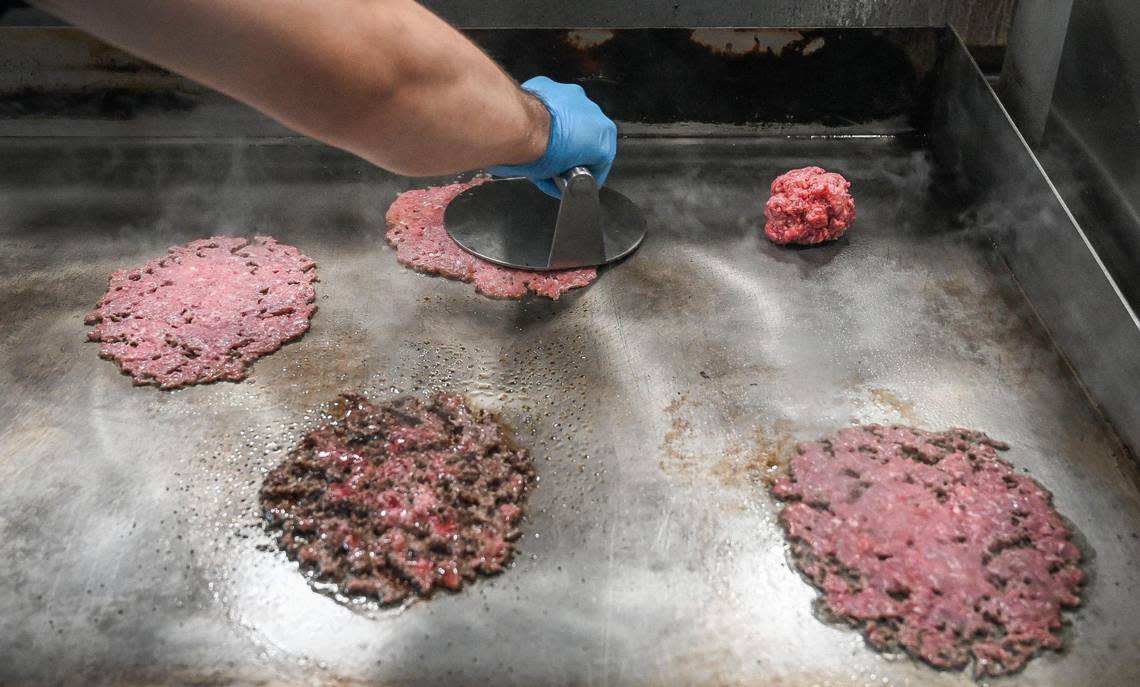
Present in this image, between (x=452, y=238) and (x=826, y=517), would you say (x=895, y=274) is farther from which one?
(x=452, y=238)

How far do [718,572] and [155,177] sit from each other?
7.72 ft

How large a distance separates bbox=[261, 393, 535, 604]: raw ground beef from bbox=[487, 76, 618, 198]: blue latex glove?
757 millimetres

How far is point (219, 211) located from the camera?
305 cm

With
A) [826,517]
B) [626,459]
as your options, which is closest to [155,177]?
[626,459]

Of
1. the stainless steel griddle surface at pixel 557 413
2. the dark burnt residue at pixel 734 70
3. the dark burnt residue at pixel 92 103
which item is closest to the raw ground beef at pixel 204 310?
the stainless steel griddle surface at pixel 557 413

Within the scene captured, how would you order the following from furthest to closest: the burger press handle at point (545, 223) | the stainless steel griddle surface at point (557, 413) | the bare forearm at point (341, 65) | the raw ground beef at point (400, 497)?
the burger press handle at point (545, 223) < the raw ground beef at point (400, 497) < the stainless steel griddle surface at point (557, 413) < the bare forearm at point (341, 65)

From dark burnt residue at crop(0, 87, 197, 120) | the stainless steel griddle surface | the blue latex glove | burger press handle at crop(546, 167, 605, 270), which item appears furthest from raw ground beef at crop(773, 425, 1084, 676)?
dark burnt residue at crop(0, 87, 197, 120)

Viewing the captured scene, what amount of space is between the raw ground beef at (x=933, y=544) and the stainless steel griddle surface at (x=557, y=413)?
0.05 m

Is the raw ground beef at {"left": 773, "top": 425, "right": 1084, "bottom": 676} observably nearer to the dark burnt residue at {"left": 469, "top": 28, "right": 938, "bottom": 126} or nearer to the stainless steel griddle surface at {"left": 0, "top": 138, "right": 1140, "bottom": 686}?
the stainless steel griddle surface at {"left": 0, "top": 138, "right": 1140, "bottom": 686}

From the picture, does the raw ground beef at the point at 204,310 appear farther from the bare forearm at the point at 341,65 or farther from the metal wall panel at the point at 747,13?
the metal wall panel at the point at 747,13

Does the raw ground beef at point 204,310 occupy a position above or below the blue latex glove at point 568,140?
below

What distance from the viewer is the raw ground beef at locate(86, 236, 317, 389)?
8.09 ft

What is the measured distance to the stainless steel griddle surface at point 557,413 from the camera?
1.85 metres

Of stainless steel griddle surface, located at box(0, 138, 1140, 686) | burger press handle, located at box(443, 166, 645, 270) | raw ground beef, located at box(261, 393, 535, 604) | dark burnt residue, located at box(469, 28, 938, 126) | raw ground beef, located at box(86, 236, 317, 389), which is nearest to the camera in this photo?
stainless steel griddle surface, located at box(0, 138, 1140, 686)
